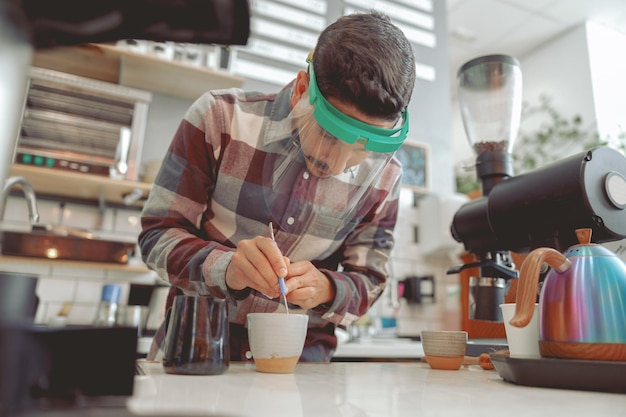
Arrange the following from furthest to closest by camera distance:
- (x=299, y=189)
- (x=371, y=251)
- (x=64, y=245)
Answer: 1. (x=64, y=245)
2. (x=371, y=251)
3. (x=299, y=189)

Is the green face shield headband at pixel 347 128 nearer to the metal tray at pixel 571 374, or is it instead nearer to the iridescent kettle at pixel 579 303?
the iridescent kettle at pixel 579 303

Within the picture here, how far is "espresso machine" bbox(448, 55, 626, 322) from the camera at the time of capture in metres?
0.93

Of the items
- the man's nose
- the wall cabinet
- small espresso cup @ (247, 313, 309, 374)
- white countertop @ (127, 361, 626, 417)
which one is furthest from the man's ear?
the wall cabinet

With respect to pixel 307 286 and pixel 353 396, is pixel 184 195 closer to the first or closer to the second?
pixel 307 286

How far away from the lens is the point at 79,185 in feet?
7.82

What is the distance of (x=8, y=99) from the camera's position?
0.24 metres

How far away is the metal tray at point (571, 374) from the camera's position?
71cm

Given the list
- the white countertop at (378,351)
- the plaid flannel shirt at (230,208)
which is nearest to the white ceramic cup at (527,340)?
the plaid flannel shirt at (230,208)

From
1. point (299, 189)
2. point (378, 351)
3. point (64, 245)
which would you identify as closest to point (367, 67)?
point (299, 189)

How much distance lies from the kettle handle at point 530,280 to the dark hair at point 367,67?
13.3 inches

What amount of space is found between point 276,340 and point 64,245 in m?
1.84

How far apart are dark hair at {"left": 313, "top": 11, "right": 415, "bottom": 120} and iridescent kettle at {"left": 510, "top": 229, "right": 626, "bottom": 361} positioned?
36 cm

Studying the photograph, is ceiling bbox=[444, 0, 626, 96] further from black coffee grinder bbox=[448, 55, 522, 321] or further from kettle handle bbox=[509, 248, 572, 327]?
kettle handle bbox=[509, 248, 572, 327]

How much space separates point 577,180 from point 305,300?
57 centimetres
